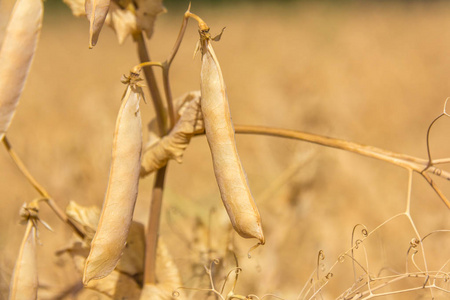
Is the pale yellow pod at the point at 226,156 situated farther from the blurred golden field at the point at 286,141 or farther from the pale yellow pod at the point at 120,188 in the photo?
the blurred golden field at the point at 286,141

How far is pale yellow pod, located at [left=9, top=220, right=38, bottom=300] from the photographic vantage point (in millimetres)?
265

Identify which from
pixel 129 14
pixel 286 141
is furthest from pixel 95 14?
pixel 286 141

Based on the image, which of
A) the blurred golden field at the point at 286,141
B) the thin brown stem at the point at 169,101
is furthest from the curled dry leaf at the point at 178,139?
the blurred golden field at the point at 286,141

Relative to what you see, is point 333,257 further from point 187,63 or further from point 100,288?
point 187,63

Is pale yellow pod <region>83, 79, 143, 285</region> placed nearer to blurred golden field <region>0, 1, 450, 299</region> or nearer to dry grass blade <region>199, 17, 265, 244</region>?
dry grass blade <region>199, 17, 265, 244</region>

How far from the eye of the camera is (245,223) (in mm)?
213

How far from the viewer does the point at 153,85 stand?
28 cm

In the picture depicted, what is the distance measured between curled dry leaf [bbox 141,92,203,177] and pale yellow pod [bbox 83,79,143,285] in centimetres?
4

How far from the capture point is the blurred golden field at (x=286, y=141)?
0.47m

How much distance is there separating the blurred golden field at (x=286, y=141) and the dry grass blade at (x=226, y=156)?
147 mm

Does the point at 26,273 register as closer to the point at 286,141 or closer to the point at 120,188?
the point at 120,188

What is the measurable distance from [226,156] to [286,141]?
1.25 feet

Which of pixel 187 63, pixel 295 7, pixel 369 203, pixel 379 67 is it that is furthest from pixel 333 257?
pixel 295 7

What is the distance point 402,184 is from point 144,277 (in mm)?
444
